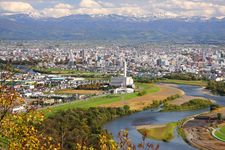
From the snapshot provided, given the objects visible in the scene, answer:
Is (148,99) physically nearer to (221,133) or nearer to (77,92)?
(77,92)

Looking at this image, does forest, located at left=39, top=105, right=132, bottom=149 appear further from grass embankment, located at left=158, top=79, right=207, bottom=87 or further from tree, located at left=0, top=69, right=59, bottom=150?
grass embankment, located at left=158, top=79, right=207, bottom=87

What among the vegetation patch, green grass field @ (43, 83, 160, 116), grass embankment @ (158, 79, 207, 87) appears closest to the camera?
green grass field @ (43, 83, 160, 116)

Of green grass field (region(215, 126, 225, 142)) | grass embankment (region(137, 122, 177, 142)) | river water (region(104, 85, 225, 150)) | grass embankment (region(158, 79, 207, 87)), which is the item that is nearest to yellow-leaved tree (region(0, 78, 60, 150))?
river water (region(104, 85, 225, 150))

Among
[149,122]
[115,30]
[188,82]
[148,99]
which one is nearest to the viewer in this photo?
[149,122]

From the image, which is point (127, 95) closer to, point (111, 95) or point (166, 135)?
point (111, 95)

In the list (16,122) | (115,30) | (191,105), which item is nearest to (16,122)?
(16,122)

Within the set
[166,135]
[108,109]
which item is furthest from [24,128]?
[108,109]
